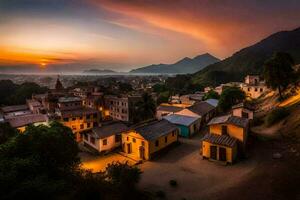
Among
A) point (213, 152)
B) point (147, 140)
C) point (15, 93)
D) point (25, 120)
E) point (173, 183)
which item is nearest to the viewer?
point (173, 183)

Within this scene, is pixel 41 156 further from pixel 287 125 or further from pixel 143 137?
pixel 287 125

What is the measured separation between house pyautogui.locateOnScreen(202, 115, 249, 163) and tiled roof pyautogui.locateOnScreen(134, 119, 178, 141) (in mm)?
7513

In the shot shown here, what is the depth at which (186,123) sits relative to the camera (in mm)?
40281

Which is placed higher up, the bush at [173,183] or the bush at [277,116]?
the bush at [277,116]

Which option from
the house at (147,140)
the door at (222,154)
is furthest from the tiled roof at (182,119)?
the door at (222,154)

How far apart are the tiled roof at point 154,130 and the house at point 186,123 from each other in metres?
4.80

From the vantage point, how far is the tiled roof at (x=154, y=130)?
31078 mm

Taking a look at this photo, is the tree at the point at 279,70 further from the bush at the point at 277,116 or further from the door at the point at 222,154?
the door at the point at 222,154

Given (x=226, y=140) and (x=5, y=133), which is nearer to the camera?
(x=226, y=140)

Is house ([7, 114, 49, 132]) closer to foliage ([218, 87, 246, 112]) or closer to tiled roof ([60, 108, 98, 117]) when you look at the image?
tiled roof ([60, 108, 98, 117])

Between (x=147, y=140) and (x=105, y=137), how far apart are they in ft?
27.4

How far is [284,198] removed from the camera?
55.2 ft

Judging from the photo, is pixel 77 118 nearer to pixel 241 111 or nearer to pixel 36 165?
pixel 36 165

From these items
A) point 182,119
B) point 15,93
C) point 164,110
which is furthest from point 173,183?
point 15,93
